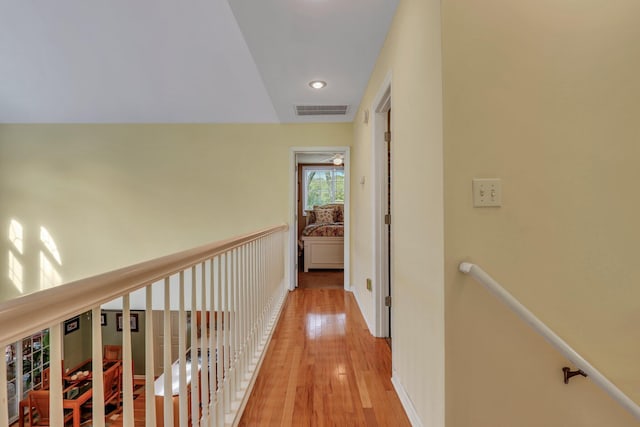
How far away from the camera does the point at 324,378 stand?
1944mm

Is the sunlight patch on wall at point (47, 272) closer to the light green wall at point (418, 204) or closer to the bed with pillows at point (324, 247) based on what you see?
the bed with pillows at point (324, 247)

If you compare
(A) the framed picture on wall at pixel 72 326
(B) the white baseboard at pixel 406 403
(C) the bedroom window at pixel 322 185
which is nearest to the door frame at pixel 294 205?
(B) the white baseboard at pixel 406 403

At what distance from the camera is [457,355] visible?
3.76 ft

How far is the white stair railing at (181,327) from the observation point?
52cm

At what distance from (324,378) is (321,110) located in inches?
114

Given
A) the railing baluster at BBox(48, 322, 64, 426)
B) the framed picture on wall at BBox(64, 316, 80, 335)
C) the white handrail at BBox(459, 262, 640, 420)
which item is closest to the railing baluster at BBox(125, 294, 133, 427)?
the railing baluster at BBox(48, 322, 64, 426)

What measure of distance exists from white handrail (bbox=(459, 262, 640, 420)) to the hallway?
2.93 ft

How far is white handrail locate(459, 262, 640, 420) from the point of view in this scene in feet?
3.01

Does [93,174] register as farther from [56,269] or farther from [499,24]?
[499,24]

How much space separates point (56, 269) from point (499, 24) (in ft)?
18.2

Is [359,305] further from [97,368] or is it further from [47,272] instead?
[47,272]

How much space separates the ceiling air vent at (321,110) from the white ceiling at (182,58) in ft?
0.35

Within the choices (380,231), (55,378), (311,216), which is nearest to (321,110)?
(380,231)

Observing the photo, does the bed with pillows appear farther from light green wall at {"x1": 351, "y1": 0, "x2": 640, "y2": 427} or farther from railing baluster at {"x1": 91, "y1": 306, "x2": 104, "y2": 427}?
railing baluster at {"x1": 91, "y1": 306, "x2": 104, "y2": 427}
